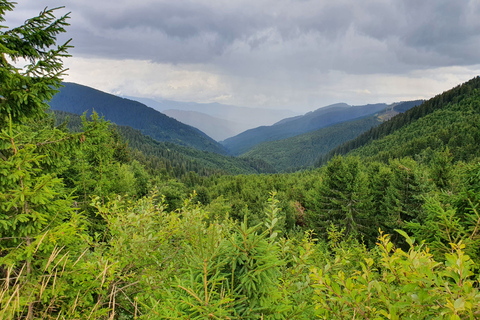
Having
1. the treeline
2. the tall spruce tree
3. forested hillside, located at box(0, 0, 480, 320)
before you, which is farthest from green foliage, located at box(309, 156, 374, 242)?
the treeline

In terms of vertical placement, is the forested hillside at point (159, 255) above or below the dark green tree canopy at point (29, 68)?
below

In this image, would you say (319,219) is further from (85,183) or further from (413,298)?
(413,298)

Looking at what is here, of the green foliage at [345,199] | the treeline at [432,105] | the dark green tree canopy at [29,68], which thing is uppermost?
the treeline at [432,105]

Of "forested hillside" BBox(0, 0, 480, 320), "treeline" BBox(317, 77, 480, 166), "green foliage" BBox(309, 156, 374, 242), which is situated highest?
"treeline" BBox(317, 77, 480, 166)

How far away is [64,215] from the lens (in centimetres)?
462

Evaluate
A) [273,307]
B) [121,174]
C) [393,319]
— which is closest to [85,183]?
[121,174]

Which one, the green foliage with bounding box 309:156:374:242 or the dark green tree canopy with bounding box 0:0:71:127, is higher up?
the dark green tree canopy with bounding box 0:0:71:127

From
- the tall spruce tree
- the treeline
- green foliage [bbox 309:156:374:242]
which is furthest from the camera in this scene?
the treeline

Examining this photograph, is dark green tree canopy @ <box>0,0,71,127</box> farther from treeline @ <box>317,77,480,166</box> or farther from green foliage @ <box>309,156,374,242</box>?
treeline @ <box>317,77,480,166</box>

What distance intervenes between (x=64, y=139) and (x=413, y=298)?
6672mm

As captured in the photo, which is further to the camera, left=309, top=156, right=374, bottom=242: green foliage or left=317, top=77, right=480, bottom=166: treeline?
left=317, top=77, right=480, bottom=166: treeline

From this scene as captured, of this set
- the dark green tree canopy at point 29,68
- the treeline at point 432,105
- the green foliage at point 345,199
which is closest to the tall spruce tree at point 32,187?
the dark green tree canopy at point 29,68

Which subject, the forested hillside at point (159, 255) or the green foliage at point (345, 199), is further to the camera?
the green foliage at point (345, 199)

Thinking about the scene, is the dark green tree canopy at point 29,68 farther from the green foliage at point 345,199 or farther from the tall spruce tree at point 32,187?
the green foliage at point 345,199
